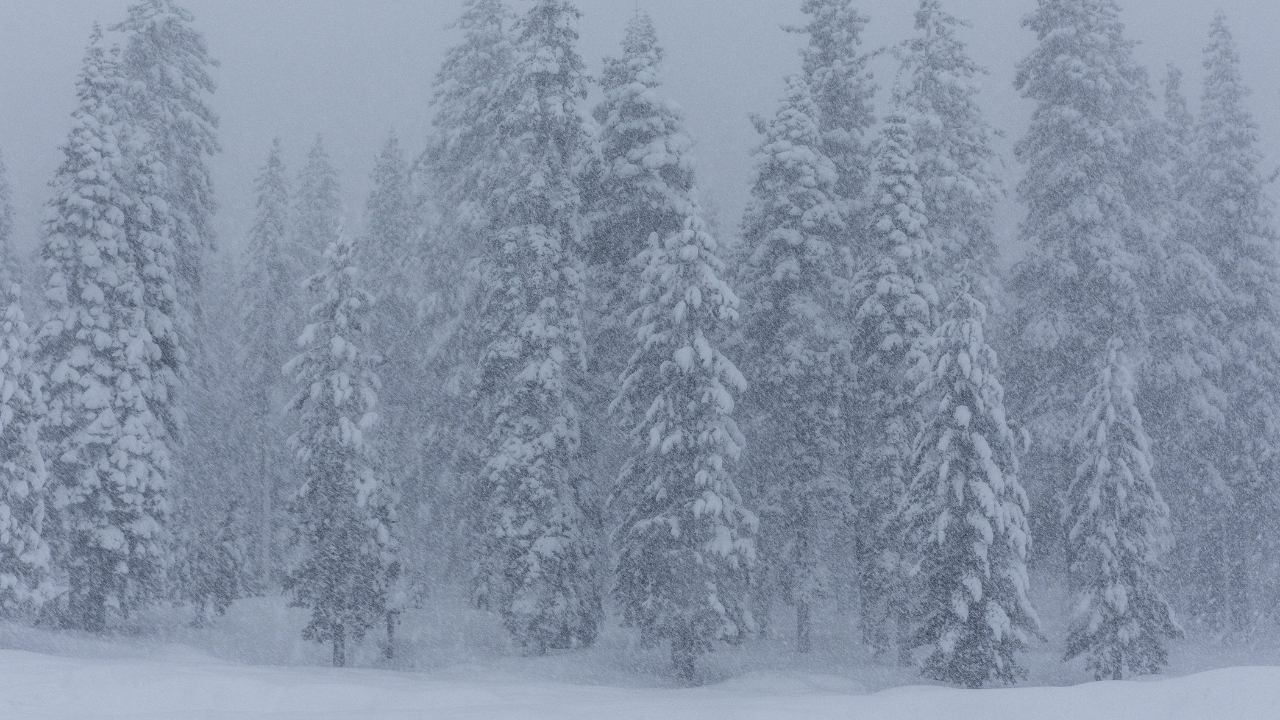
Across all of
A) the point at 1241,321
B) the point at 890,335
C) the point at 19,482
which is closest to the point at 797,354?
the point at 890,335

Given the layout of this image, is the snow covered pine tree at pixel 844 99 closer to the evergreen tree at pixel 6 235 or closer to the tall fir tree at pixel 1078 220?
the tall fir tree at pixel 1078 220

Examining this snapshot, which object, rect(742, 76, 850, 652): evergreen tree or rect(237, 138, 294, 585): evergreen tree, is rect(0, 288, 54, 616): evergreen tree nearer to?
rect(742, 76, 850, 652): evergreen tree

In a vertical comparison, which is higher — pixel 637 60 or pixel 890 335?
pixel 637 60

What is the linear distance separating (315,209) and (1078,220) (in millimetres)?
32665

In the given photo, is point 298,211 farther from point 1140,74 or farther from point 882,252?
point 1140,74

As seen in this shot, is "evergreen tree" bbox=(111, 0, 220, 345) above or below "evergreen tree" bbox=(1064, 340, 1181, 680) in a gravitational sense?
above

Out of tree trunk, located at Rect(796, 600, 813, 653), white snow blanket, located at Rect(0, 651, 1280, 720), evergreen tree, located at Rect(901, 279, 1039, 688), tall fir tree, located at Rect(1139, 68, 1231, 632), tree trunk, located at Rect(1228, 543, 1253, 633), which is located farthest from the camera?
tree trunk, located at Rect(1228, 543, 1253, 633)

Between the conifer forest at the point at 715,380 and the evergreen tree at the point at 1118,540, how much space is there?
87mm

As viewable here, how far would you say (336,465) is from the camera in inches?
958

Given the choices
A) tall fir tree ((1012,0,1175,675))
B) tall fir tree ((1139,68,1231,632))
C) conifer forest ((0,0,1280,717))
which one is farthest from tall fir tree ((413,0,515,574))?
tall fir tree ((1139,68,1231,632))

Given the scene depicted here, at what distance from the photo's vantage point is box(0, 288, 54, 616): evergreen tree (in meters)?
23.0

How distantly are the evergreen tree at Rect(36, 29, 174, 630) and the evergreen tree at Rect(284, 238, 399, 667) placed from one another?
175 inches

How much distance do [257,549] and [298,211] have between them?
48.7 feet

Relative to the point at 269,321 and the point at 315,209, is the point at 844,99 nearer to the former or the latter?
the point at 269,321
